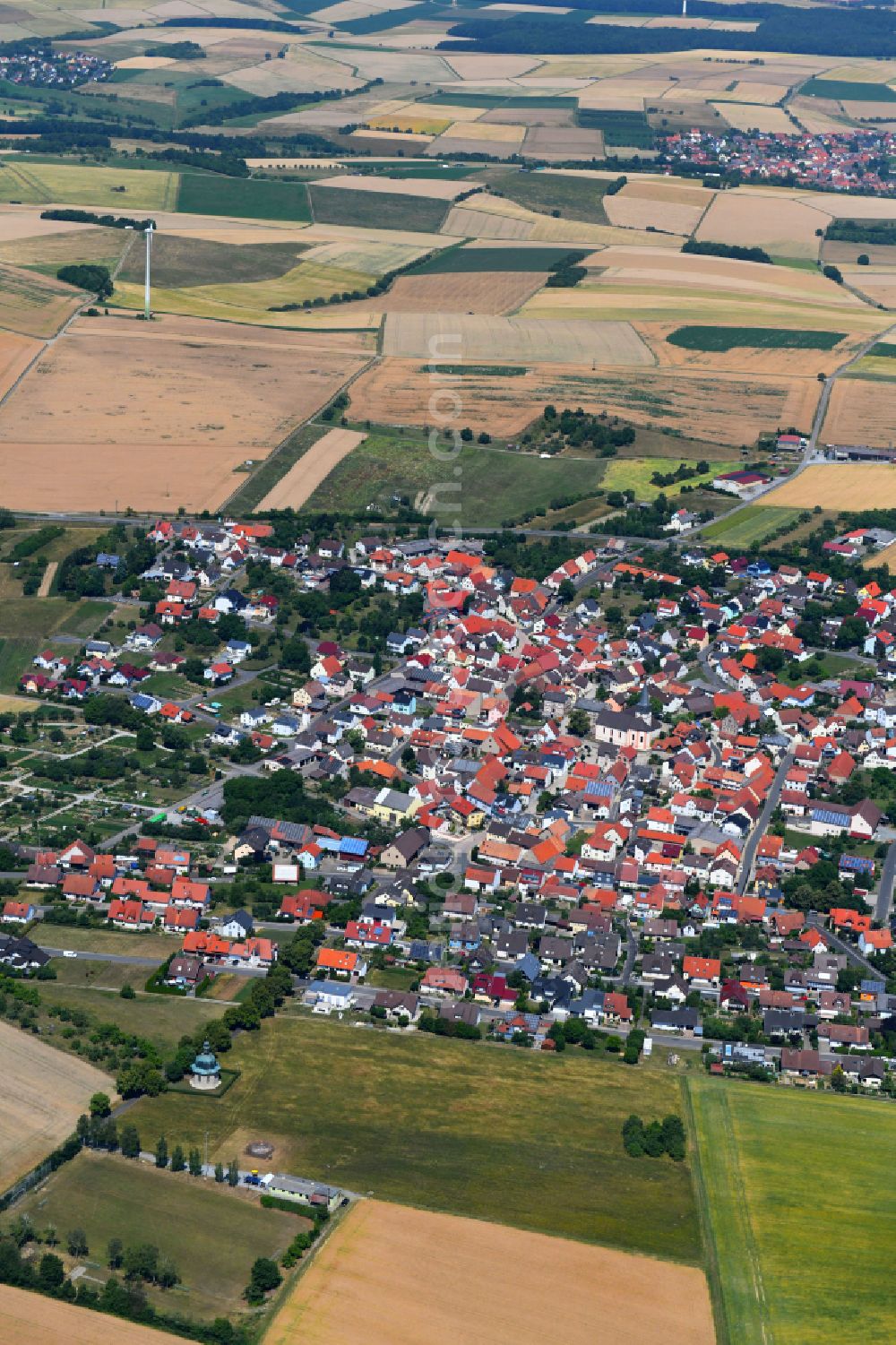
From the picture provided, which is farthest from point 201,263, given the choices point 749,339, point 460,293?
point 749,339

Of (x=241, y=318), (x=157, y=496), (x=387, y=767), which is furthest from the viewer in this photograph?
(x=241, y=318)

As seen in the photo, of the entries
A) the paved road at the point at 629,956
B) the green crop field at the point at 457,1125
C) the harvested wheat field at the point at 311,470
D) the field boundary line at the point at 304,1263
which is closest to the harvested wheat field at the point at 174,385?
the harvested wheat field at the point at 311,470

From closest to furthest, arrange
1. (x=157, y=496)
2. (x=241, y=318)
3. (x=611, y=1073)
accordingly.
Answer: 1. (x=611, y=1073)
2. (x=157, y=496)
3. (x=241, y=318)

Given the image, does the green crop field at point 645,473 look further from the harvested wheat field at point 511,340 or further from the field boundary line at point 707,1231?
the field boundary line at point 707,1231

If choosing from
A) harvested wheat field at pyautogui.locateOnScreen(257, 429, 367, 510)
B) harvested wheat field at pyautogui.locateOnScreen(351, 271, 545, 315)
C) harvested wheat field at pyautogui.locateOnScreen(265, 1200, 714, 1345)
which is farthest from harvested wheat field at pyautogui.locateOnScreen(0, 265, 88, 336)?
harvested wheat field at pyautogui.locateOnScreen(265, 1200, 714, 1345)

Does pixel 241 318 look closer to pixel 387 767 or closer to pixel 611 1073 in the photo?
pixel 387 767

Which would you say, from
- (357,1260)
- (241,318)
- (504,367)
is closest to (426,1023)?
(357,1260)
